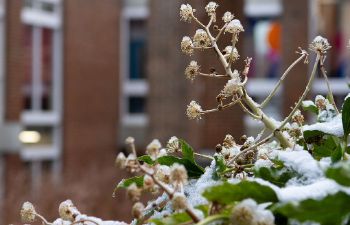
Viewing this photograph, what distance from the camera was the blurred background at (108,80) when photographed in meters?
8.33

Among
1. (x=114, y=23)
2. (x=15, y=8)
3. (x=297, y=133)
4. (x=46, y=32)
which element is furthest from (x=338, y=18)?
(x=297, y=133)

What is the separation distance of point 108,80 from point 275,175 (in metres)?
15.6

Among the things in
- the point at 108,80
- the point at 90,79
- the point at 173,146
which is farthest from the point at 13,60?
the point at 173,146

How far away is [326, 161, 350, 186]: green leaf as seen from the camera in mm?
585

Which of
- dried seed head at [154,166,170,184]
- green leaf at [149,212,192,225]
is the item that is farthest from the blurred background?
green leaf at [149,212,192,225]

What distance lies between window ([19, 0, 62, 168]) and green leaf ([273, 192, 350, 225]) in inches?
474

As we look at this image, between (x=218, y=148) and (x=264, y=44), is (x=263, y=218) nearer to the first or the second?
(x=218, y=148)

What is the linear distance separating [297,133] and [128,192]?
0.38 m

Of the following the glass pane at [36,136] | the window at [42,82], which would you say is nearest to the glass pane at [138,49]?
the window at [42,82]

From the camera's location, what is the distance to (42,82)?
1350cm

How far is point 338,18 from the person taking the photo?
1585 centimetres

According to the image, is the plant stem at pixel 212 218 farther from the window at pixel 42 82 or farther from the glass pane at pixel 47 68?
the glass pane at pixel 47 68

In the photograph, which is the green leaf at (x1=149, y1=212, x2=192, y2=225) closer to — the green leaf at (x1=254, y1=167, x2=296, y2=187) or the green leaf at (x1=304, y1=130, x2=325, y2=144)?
the green leaf at (x1=254, y1=167, x2=296, y2=187)

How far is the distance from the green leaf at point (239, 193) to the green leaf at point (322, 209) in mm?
39
